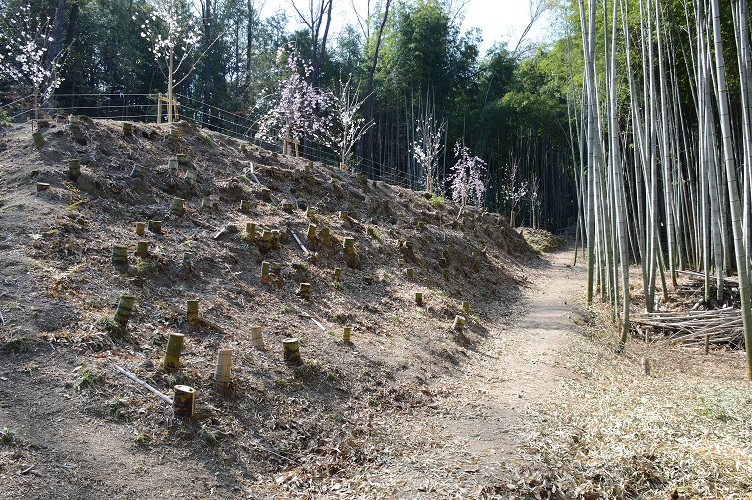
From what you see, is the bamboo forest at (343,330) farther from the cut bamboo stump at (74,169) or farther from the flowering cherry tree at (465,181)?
the flowering cherry tree at (465,181)

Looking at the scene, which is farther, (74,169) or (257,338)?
(74,169)

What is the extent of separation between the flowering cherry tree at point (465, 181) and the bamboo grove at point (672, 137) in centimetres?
524

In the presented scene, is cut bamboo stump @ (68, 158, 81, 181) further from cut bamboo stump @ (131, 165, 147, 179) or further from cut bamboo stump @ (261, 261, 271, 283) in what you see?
cut bamboo stump @ (261, 261, 271, 283)

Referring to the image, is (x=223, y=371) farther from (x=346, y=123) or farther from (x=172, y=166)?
(x=346, y=123)

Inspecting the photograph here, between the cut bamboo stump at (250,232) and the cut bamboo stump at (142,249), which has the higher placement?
the cut bamboo stump at (250,232)

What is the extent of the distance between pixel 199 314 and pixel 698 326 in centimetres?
549

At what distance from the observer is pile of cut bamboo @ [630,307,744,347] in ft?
18.7

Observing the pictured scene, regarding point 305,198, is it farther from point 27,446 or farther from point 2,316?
point 27,446

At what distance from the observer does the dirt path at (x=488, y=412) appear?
9.43ft

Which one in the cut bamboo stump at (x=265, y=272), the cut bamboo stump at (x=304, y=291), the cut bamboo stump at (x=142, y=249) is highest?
the cut bamboo stump at (x=142, y=249)

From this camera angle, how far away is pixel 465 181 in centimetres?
1625

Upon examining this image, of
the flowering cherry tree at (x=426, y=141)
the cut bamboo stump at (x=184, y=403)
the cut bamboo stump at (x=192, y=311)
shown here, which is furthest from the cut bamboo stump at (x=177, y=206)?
the flowering cherry tree at (x=426, y=141)

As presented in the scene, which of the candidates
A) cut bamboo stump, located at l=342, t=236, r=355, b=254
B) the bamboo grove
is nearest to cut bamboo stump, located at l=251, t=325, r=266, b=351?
cut bamboo stump, located at l=342, t=236, r=355, b=254

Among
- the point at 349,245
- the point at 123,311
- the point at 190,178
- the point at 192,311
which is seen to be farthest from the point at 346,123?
the point at 123,311
